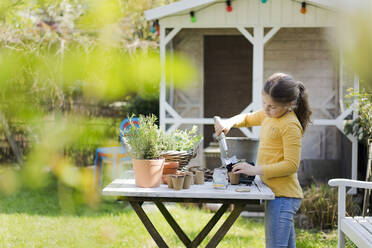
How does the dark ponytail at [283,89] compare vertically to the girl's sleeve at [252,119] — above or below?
above

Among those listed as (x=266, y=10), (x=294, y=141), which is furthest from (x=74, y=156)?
(x=294, y=141)

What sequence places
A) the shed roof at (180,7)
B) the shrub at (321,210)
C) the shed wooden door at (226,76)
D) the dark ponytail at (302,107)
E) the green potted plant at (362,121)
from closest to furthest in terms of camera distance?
the dark ponytail at (302,107), the green potted plant at (362,121), the shrub at (321,210), the shed roof at (180,7), the shed wooden door at (226,76)

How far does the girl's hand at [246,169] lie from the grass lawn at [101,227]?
6.35 ft

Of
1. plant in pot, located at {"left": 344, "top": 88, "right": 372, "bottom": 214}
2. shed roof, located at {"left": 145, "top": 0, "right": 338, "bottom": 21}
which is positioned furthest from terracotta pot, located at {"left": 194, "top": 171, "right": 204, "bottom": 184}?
shed roof, located at {"left": 145, "top": 0, "right": 338, "bottom": 21}

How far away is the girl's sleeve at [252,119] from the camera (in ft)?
8.89

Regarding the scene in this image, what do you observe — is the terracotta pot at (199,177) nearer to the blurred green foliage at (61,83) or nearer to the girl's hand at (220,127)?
the girl's hand at (220,127)

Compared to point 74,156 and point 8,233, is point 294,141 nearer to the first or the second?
point 8,233

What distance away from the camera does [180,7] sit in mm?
5453

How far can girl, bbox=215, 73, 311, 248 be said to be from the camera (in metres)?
2.23

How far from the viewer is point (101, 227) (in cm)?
468

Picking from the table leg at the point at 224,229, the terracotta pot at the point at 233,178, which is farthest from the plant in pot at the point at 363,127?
the table leg at the point at 224,229

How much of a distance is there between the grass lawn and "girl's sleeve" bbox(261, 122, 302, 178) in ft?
6.67

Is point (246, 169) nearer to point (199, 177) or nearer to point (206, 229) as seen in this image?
point (199, 177)

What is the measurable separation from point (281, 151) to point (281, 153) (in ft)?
0.04
